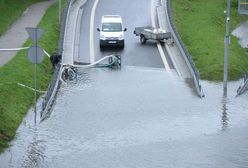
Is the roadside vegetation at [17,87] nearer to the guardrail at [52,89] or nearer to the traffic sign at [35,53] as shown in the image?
the guardrail at [52,89]

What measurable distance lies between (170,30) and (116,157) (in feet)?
80.6

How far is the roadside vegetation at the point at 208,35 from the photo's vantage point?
39.7 m

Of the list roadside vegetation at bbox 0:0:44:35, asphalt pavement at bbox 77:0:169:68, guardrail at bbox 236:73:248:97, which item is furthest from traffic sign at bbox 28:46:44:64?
roadside vegetation at bbox 0:0:44:35

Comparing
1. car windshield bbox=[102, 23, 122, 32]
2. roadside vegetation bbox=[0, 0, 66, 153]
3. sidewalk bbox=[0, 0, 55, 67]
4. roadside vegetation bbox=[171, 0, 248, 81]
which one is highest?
roadside vegetation bbox=[0, 0, 66, 153]

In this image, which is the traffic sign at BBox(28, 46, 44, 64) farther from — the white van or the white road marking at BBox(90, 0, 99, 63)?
the white van

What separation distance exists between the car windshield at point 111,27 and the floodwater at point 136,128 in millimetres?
8396

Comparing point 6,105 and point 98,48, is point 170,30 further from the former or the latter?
point 6,105

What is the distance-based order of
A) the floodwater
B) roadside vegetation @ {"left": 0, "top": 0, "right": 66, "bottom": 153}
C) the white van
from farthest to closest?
the white van
roadside vegetation @ {"left": 0, "top": 0, "right": 66, "bottom": 153}
the floodwater

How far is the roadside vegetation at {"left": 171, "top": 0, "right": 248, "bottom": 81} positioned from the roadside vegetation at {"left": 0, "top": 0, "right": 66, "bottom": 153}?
30.8 feet

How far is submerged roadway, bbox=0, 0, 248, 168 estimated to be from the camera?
24.3 metres

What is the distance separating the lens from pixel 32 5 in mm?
56625

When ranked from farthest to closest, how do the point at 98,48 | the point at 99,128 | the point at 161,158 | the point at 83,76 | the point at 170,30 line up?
the point at 170,30 → the point at 98,48 → the point at 83,76 → the point at 99,128 → the point at 161,158

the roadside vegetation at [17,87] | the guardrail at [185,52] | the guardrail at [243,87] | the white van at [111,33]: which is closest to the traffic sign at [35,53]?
the roadside vegetation at [17,87]

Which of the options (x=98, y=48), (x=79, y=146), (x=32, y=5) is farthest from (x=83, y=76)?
(x=32, y=5)
